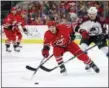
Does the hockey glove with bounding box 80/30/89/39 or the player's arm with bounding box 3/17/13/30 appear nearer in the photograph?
the hockey glove with bounding box 80/30/89/39

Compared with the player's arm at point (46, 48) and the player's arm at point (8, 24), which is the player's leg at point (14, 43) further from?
the player's arm at point (46, 48)

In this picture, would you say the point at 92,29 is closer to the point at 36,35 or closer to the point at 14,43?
the point at 14,43

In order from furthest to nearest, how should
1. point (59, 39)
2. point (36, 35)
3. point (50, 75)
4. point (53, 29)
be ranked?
1. point (36, 35)
2. point (50, 75)
3. point (59, 39)
4. point (53, 29)

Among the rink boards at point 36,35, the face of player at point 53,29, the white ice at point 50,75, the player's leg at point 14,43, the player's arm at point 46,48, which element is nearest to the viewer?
the white ice at point 50,75

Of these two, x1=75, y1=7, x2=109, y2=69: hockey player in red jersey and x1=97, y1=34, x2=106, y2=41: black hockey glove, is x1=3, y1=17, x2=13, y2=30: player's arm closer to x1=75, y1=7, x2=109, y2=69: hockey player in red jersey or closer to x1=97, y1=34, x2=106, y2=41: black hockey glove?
x1=75, y1=7, x2=109, y2=69: hockey player in red jersey

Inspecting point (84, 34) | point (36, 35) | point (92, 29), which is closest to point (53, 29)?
point (84, 34)

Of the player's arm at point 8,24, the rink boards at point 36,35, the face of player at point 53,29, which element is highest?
the face of player at point 53,29

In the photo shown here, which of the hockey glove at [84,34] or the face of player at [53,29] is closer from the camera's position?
the face of player at [53,29]

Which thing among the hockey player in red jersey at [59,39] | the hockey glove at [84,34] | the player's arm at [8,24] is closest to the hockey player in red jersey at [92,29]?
the hockey glove at [84,34]

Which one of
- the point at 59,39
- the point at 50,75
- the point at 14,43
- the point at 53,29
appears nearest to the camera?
the point at 53,29

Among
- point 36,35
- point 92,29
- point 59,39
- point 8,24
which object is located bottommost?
point 36,35

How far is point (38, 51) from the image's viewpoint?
26.9 feet

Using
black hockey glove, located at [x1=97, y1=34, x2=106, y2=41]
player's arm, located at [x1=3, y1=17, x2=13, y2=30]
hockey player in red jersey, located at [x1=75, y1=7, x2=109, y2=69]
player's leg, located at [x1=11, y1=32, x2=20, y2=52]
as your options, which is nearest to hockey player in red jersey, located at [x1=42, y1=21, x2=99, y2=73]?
hockey player in red jersey, located at [x1=75, y1=7, x2=109, y2=69]

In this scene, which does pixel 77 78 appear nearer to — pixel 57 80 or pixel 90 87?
pixel 57 80
